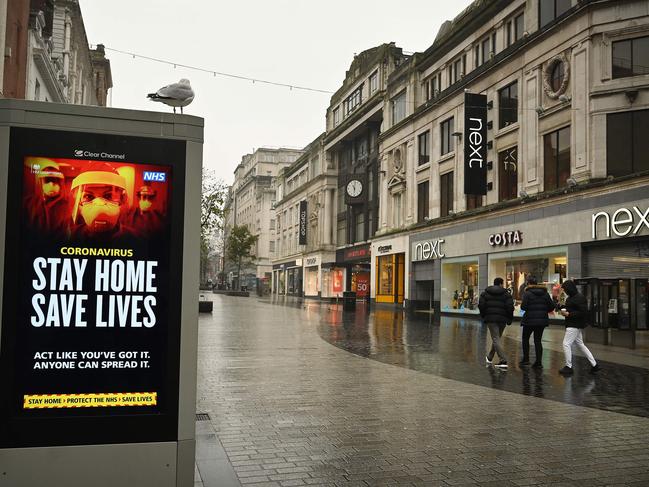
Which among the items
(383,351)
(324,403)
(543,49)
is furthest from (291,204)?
(324,403)

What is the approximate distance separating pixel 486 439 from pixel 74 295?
433cm

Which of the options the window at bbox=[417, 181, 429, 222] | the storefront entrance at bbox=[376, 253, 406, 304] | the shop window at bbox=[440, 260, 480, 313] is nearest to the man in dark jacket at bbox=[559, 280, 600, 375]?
the shop window at bbox=[440, 260, 480, 313]

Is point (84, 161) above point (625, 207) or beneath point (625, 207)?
beneath

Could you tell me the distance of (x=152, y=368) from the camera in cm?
401

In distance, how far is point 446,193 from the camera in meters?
33.8

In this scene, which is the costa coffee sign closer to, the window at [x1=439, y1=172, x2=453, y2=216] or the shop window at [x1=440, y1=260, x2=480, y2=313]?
the shop window at [x1=440, y1=260, x2=480, y2=313]

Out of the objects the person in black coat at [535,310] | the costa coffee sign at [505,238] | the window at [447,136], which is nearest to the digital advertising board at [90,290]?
the person in black coat at [535,310]

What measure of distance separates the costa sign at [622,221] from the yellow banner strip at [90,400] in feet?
62.8

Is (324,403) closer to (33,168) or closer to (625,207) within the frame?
(33,168)

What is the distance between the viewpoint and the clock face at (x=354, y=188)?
5165cm

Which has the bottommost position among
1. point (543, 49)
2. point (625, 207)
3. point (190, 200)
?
point (190, 200)

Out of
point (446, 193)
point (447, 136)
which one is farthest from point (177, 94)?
point (447, 136)

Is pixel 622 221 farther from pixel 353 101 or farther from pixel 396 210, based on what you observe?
pixel 353 101

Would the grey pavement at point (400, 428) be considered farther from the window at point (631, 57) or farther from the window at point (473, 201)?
the window at point (473, 201)
